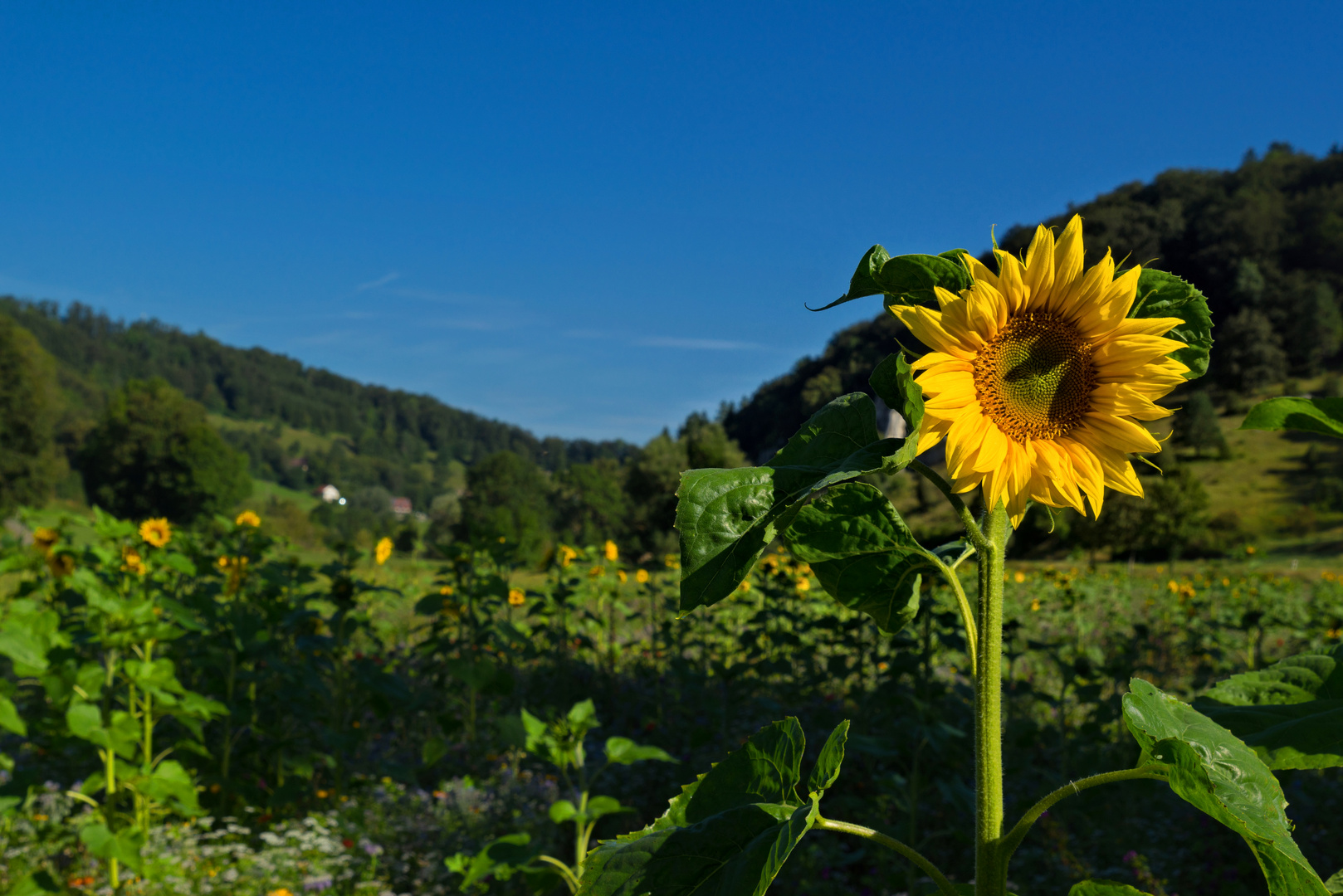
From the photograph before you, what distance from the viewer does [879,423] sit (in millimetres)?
1058

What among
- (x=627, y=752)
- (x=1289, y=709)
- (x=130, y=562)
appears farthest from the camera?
(x=130, y=562)

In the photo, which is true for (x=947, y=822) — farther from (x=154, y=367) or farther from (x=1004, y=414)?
(x=154, y=367)

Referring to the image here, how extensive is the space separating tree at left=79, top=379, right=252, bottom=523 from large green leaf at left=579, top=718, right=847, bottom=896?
49.3m

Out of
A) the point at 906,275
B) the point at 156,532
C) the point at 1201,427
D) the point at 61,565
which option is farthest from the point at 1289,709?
the point at 1201,427

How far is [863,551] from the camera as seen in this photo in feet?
2.78

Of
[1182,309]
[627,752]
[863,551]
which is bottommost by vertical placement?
[627,752]

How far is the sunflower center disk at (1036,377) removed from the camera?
3.01 feet

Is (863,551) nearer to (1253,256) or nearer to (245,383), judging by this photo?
(1253,256)

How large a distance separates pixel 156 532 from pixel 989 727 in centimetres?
494

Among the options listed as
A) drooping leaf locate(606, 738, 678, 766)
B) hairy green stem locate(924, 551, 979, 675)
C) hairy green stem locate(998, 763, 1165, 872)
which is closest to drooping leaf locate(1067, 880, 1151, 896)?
hairy green stem locate(998, 763, 1165, 872)

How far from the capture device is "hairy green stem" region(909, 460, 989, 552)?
0.77 meters

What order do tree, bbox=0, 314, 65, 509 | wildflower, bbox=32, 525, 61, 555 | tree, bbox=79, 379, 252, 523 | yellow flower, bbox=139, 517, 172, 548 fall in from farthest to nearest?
tree, bbox=79, 379, 252, 523 < tree, bbox=0, 314, 65, 509 < wildflower, bbox=32, 525, 61, 555 < yellow flower, bbox=139, 517, 172, 548

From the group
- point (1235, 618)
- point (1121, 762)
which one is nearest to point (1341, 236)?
point (1235, 618)

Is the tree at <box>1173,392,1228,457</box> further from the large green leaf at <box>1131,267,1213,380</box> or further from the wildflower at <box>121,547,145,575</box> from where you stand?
the large green leaf at <box>1131,267,1213,380</box>
